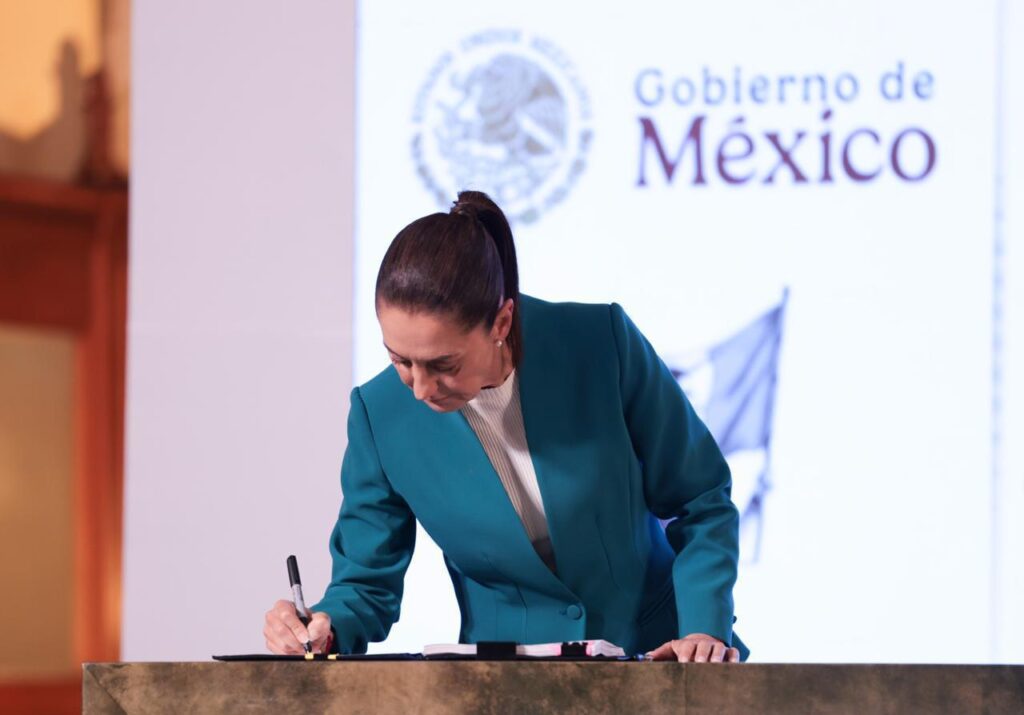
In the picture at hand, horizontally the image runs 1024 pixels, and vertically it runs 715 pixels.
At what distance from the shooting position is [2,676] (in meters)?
4.58

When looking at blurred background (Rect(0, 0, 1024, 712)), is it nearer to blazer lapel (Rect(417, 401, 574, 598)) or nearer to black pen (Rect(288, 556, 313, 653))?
blazer lapel (Rect(417, 401, 574, 598))

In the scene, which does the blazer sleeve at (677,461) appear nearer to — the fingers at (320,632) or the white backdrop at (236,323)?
the fingers at (320,632)

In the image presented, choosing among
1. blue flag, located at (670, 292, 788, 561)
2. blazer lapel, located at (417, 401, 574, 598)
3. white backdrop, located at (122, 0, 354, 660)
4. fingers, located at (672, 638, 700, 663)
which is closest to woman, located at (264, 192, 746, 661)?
blazer lapel, located at (417, 401, 574, 598)

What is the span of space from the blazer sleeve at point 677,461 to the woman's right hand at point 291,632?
424 mm

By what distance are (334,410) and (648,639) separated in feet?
4.59

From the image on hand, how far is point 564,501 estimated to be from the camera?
6.01ft

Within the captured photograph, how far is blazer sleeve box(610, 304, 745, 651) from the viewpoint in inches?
73.0

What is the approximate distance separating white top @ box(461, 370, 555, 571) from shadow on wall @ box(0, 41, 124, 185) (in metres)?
3.06

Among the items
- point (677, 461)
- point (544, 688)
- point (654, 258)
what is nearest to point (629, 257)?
point (654, 258)

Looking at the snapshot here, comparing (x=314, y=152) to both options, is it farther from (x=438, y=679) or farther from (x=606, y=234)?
(x=438, y=679)

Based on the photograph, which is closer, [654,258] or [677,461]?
[677,461]

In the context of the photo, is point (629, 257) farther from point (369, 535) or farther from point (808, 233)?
point (369, 535)

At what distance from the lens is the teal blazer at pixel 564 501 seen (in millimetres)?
1832

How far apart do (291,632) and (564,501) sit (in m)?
0.36
